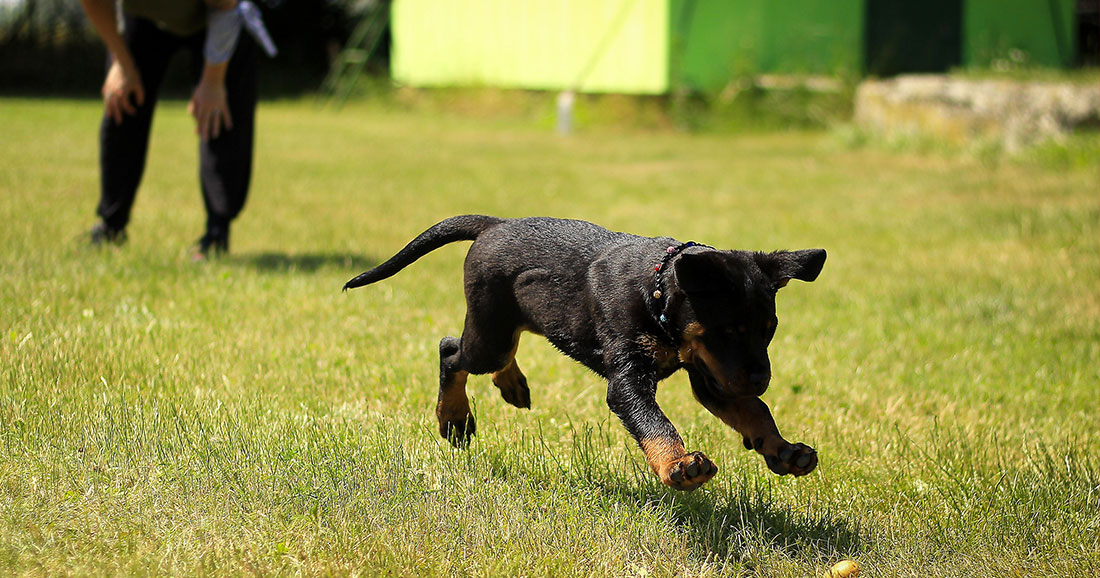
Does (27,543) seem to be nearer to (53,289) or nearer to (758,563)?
(758,563)

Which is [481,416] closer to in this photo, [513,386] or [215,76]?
[513,386]

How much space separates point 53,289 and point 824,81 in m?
14.2

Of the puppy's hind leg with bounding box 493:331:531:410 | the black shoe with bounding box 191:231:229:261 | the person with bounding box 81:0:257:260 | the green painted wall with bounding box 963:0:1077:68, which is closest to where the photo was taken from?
the puppy's hind leg with bounding box 493:331:531:410

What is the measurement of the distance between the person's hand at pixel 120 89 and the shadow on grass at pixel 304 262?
40.8 inches

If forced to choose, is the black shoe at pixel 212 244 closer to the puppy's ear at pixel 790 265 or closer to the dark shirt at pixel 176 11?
the dark shirt at pixel 176 11

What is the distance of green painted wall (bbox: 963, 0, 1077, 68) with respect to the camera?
18.4 metres

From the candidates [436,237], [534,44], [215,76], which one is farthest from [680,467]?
[534,44]

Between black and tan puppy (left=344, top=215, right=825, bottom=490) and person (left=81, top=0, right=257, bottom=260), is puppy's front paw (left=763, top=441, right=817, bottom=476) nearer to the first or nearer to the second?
black and tan puppy (left=344, top=215, right=825, bottom=490)

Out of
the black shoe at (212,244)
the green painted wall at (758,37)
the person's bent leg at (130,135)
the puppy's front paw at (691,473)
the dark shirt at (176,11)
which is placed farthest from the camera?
the green painted wall at (758,37)

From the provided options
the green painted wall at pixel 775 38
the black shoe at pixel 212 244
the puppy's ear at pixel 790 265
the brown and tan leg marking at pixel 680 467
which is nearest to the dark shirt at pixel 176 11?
the black shoe at pixel 212 244

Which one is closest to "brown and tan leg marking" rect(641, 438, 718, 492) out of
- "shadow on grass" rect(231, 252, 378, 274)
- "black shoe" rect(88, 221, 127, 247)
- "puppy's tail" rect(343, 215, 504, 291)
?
"puppy's tail" rect(343, 215, 504, 291)

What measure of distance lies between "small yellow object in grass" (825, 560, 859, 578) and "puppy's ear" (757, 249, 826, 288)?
0.74 meters

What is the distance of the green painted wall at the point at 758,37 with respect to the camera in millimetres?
17875

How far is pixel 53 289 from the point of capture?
213 inches
